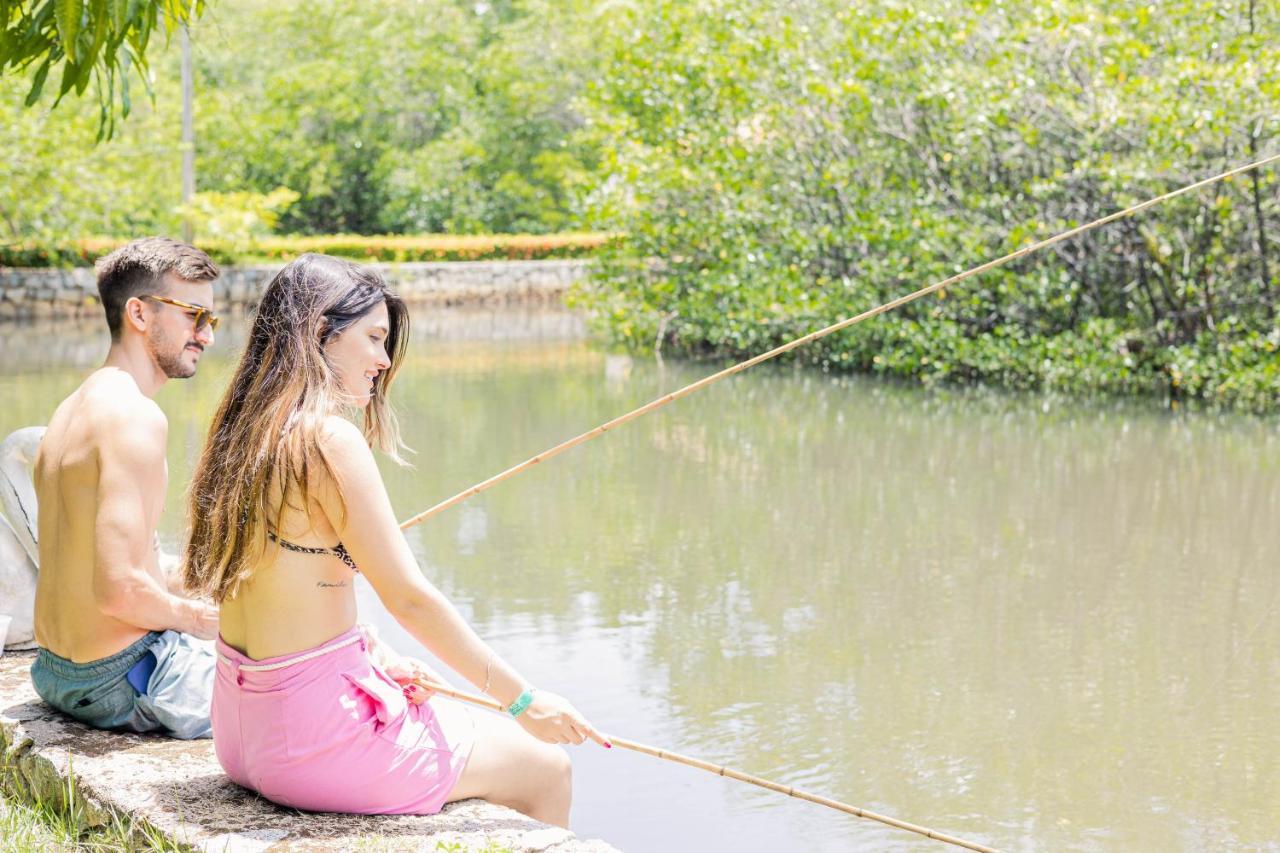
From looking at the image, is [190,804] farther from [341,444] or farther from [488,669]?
[341,444]

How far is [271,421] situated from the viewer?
2.41m

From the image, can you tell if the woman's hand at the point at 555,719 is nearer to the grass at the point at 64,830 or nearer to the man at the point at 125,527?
the grass at the point at 64,830

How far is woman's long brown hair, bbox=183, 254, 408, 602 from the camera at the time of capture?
2391 millimetres

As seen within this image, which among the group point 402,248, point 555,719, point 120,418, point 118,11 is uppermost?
point 118,11

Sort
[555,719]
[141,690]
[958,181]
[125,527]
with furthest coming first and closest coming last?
[958,181]
[141,690]
[125,527]
[555,719]

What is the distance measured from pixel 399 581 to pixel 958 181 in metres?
10.7

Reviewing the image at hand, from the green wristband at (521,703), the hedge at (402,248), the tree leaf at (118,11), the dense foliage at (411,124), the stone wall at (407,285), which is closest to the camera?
the green wristband at (521,703)

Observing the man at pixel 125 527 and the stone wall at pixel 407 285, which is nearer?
the man at pixel 125 527

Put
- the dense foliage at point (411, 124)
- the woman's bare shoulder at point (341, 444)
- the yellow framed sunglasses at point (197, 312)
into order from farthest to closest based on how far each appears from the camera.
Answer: the dense foliage at point (411, 124), the yellow framed sunglasses at point (197, 312), the woman's bare shoulder at point (341, 444)

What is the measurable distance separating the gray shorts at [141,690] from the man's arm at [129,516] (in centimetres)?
9

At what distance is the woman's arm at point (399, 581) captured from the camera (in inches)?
93.3

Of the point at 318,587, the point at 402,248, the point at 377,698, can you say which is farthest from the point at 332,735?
the point at 402,248

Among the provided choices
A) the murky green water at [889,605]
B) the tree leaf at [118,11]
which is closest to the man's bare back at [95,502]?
the tree leaf at [118,11]

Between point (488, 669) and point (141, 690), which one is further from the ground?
point (488, 669)
